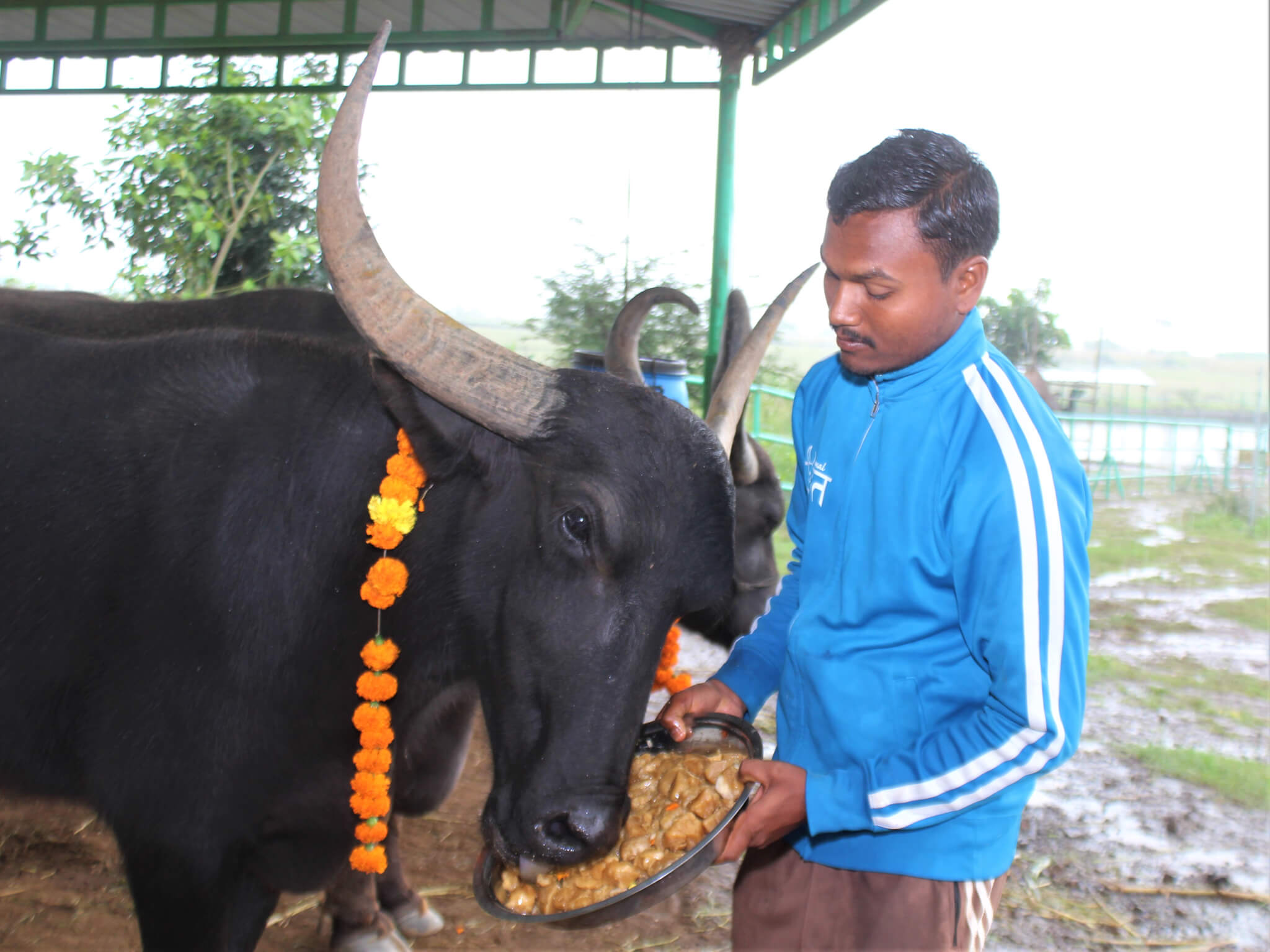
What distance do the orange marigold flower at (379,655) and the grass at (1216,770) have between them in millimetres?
3849

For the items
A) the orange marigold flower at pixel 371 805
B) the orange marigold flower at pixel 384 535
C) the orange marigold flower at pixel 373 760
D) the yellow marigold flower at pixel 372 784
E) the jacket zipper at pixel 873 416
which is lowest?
the orange marigold flower at pixel 371 805

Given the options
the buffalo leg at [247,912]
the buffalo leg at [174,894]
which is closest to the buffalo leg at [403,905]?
the buffalo leg at [247,912]

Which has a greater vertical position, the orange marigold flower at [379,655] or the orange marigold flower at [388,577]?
the orange marigold flower at [388,577]

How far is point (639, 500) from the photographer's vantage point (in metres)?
1.93

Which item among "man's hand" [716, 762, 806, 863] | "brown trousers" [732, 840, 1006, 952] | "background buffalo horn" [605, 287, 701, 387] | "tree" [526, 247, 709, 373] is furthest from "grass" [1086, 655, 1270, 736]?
"man's hand" [716, 762, 806, 863]

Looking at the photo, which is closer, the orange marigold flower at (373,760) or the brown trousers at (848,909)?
the brown trousers at (848,909)

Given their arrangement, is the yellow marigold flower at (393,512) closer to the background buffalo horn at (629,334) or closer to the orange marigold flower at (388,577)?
the orange marigold flower at (388,577)

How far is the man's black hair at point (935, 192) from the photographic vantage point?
162cm

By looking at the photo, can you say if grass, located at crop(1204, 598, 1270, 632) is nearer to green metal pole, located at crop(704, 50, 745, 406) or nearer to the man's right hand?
green metal pole, located at crop(704, 50, 745, 406)

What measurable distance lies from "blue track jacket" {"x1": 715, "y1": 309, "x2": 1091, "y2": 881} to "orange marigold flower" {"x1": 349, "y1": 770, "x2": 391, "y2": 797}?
2.86 ft

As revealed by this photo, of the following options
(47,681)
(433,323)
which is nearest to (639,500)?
(433,323)

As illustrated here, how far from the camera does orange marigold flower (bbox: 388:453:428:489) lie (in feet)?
6.96

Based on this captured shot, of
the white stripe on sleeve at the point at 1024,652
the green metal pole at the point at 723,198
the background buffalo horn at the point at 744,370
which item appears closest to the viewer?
the white stripe on sleeve at the point at 1024,652

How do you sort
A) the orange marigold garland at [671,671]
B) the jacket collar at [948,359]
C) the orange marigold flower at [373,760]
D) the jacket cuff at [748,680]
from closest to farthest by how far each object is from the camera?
the jacket collar at [948,359]
the jacket cuff at [748,680]
the orange marigold flower at [373,760]
the orange marigold garland at [671,671]
